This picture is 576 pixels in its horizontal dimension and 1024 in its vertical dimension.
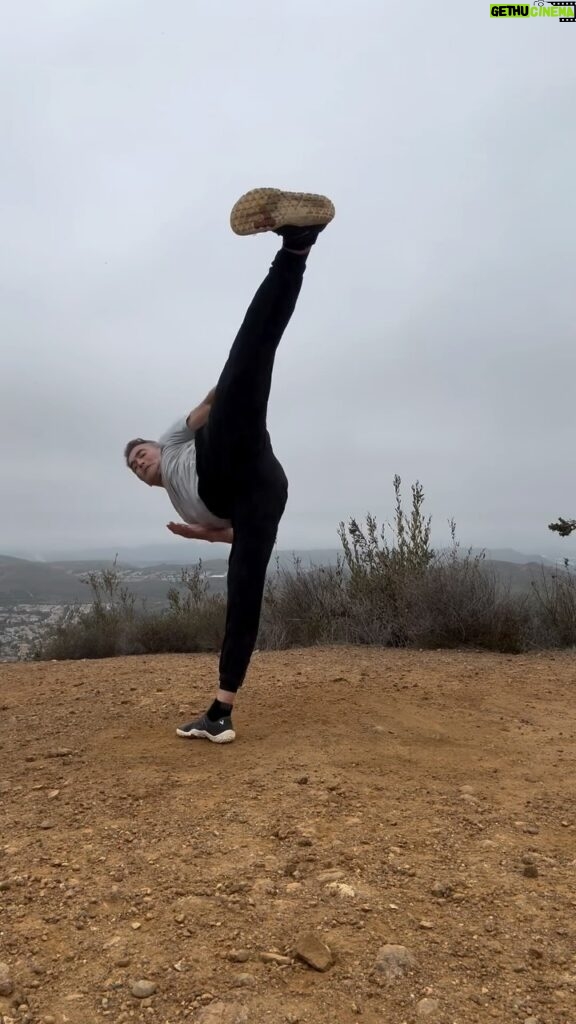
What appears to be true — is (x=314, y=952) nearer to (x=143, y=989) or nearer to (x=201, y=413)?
(x=143, y=989)

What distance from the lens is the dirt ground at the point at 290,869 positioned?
4.42ft

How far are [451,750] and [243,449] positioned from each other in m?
1.55

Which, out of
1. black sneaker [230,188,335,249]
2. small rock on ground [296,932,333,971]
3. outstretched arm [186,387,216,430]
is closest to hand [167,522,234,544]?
outstretched arm [186,387,216,430]

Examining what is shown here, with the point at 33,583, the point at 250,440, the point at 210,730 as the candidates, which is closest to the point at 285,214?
the point at 250,440

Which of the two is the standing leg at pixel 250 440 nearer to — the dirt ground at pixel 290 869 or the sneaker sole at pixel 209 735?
the sneaker sole at pixel 209 735

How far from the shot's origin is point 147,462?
324 centimetres

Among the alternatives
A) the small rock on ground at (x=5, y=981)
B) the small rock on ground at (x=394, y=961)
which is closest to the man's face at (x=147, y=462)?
the small rock on ground at (x=5, y=981)

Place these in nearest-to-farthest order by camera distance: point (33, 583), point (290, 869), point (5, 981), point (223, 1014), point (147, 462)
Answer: point (223, 1014) → point (5, 981) → point (290, 869) → point (147, 462) → point (33, 583)

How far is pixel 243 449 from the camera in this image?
9.74 feet

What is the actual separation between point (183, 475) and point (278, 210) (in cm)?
118

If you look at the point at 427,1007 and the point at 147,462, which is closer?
the point at 427,1007

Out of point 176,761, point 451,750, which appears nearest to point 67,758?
point 176,761

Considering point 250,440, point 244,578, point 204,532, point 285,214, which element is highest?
point 285,214

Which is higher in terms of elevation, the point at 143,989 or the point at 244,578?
the point at 244,578
